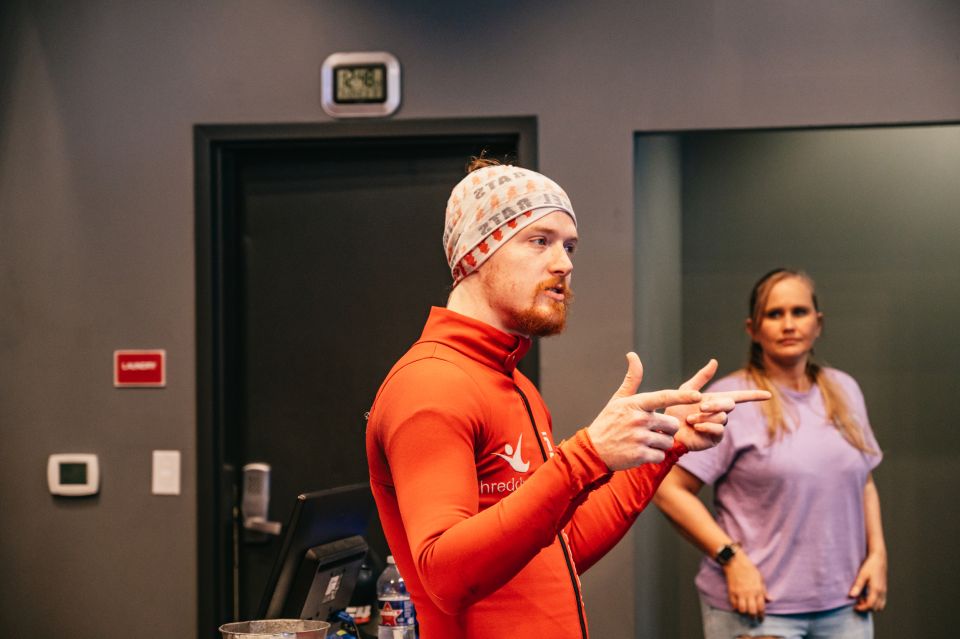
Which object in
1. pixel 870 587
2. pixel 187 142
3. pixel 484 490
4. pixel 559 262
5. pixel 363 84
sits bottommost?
pixel 870 587

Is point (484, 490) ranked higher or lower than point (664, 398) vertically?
lower

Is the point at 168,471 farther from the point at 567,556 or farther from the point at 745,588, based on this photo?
the point at 567,556

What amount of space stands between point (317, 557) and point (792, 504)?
4.35 ft

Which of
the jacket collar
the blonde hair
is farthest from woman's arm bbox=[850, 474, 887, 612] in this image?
the jacket collar

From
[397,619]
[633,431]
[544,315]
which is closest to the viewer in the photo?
[633,431]

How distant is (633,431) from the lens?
125cm

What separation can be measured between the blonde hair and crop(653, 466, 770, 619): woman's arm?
268 mm

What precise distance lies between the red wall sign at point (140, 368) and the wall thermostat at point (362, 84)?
0.95 metres

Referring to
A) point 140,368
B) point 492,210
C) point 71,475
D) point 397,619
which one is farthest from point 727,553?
point 71,475

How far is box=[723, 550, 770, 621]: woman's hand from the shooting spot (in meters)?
2.62

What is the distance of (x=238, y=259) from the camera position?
332 centimetres

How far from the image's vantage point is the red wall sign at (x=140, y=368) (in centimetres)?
318

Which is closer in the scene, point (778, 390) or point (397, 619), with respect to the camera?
point (397, 619)

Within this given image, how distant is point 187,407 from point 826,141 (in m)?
2.46
